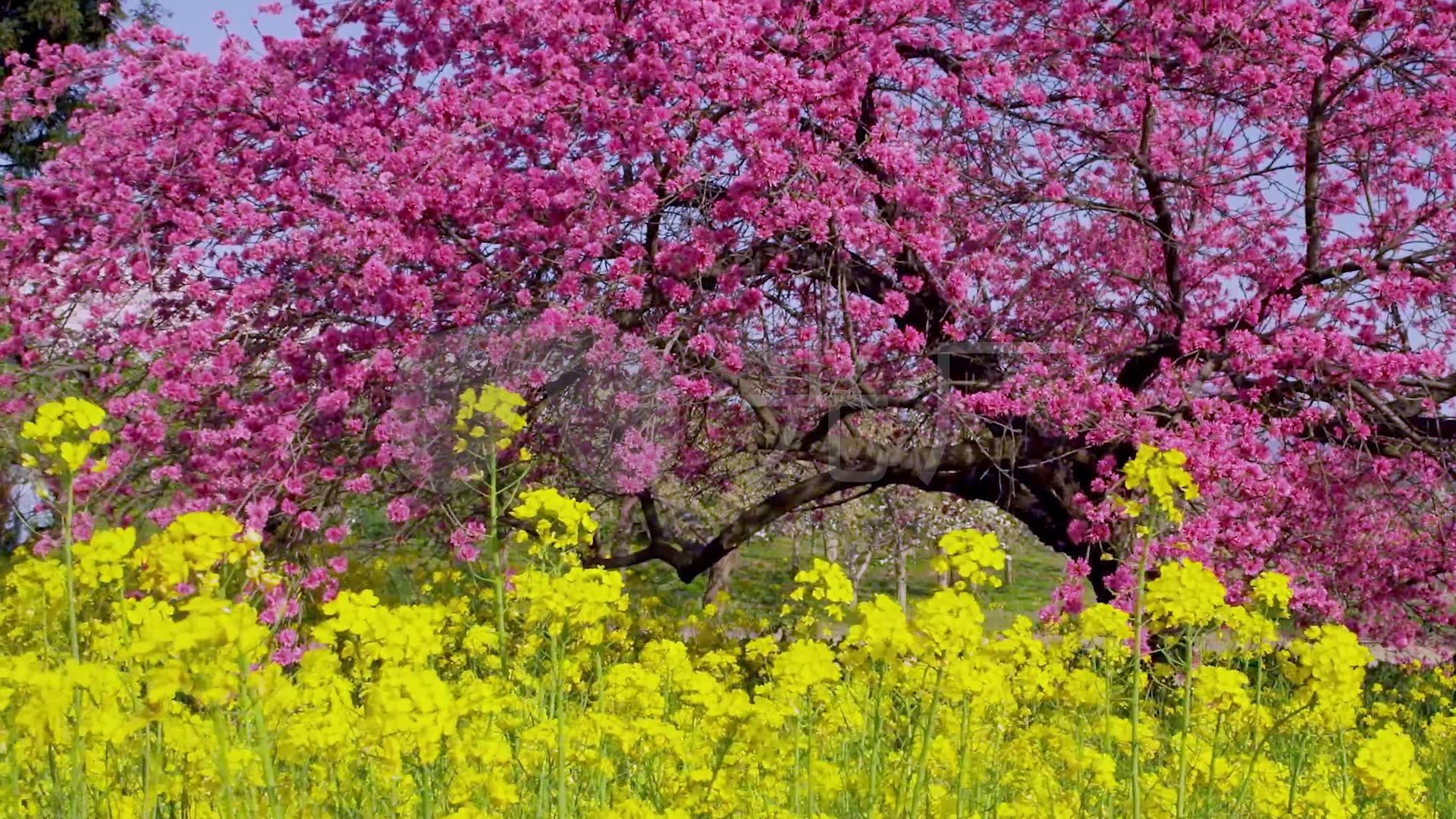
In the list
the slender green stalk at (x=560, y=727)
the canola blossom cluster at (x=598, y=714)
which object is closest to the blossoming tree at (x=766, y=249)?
the canola blossom cluster at (x=598, y=714)

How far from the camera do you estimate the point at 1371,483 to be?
35.7 ft

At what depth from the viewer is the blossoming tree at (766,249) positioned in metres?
9.02

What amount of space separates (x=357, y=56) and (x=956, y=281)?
14.9 feet

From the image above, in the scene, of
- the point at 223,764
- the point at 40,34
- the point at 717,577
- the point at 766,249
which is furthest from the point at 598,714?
the point at 40,34

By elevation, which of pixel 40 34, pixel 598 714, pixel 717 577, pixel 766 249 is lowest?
pixel 717 577

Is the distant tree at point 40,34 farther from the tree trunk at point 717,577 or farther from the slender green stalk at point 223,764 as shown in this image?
the slender green stalk at point 223,764

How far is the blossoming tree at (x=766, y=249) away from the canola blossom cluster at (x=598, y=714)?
2841mm

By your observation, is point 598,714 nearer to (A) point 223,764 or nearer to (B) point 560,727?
(B) point 560,727

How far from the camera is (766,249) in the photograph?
977 cm

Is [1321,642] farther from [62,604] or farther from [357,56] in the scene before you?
[357,56]

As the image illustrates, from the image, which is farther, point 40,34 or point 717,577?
point 40,34

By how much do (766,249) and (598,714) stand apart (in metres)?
5.48

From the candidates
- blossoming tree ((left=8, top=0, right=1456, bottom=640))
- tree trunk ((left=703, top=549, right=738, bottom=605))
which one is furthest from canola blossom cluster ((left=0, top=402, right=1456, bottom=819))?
tree trunk ((left=703, top=549, right=738, bottom=605))

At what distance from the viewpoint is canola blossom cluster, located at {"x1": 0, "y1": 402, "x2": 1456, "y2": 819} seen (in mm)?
3529
